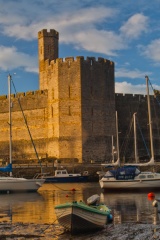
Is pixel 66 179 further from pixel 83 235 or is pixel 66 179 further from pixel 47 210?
pixel 83 235

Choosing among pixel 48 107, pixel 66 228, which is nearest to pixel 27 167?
pixel 48 107

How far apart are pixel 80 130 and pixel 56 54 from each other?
30.1 ft

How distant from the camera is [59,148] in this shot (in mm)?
41156

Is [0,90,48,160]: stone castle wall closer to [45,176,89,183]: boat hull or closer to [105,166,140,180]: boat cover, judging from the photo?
[45,176,89,183]: boat hull

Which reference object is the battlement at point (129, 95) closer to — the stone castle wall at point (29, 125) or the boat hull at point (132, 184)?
the stone castle wall at point (29, 125)

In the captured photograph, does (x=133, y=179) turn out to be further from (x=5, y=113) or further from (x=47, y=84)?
(x=5, y=113)

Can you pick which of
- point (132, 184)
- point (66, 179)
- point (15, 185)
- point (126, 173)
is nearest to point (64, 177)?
point (66, 179)

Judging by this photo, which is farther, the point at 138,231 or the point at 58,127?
the point at 58,127

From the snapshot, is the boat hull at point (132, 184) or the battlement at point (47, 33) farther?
the battlement at point (47, 33)

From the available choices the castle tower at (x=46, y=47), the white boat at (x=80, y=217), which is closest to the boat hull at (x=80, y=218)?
the white boat at (x=80, y=217)

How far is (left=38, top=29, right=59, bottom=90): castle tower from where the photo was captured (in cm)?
4606

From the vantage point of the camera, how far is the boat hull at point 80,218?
1280cm

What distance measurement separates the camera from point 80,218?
1295 cm

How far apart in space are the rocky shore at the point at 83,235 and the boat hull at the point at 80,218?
0.75 ft
